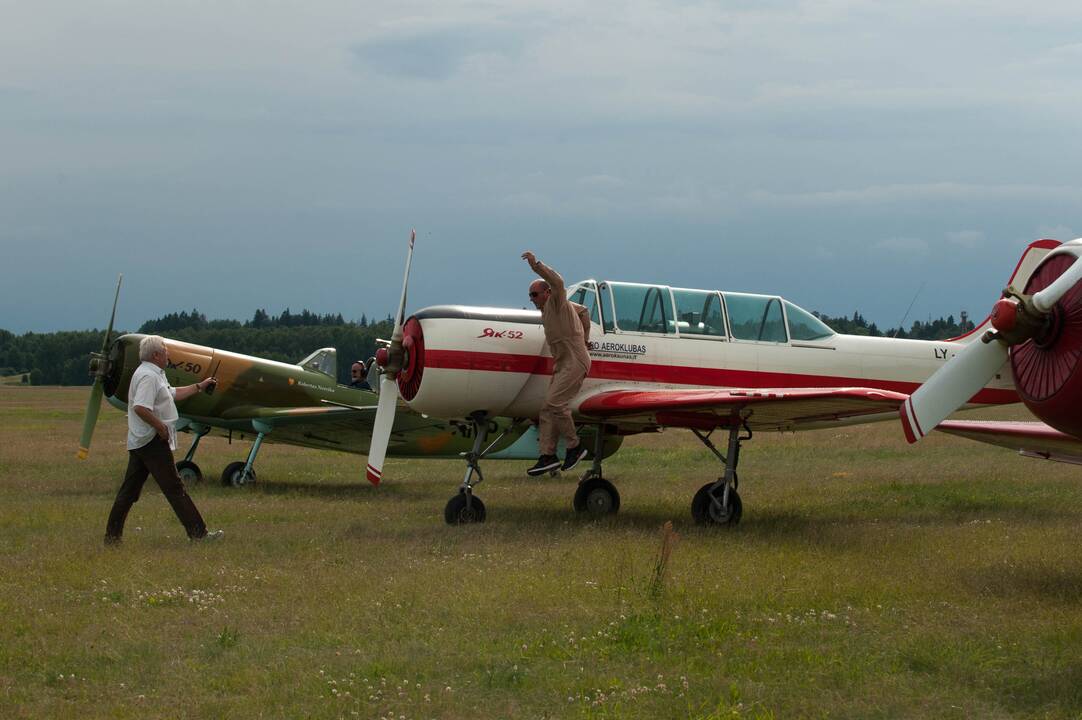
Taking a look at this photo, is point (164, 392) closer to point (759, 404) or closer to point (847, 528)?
point (759, 404)

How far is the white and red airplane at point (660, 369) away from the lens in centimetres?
1140

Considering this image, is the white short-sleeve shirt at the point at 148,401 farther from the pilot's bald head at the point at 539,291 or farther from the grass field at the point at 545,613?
the pilot's bald head at the point at 539,291

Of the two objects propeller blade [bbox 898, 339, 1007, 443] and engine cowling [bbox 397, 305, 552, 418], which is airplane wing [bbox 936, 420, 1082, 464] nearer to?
propeller blade [bbox 898, 339, 1007, 443]

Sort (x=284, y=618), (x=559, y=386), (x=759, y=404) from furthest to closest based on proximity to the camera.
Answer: (x=559, y=386), (x=759, y=404), (x=284, y=618)

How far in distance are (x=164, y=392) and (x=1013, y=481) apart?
10917 mm

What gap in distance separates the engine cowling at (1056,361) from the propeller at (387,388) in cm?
626

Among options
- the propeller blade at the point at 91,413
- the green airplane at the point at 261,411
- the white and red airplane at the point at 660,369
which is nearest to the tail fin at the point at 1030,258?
the white and red airplane at the point at 660,369

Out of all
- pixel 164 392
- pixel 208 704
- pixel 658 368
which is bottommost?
pixel 208 704

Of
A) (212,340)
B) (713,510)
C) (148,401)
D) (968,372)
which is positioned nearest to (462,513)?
(713,510)

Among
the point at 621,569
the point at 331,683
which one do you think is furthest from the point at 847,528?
the point at 331,683

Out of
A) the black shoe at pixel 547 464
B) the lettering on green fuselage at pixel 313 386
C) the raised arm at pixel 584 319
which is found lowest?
the black shoe at pixel 547 464

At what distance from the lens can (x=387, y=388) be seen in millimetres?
12062

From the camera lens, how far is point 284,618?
7.08 metres

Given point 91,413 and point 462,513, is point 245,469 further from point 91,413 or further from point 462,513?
point 462,513
